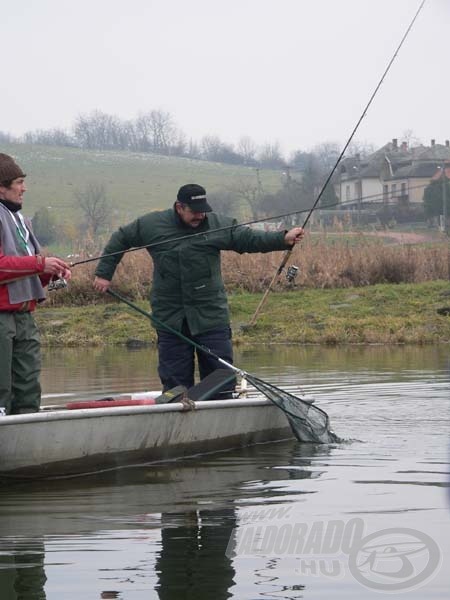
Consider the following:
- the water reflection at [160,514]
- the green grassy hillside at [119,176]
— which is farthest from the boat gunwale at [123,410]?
the green grassy hillside at [119,176]

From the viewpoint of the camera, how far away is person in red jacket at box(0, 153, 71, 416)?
8.70 metres

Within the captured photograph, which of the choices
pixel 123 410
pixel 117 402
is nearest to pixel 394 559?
pixel 123 410

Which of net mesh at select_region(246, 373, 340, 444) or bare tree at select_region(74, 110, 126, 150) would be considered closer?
net mesh at select_region(246, 373, 340, 444)

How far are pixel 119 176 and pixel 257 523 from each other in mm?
86757

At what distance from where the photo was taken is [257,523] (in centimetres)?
737

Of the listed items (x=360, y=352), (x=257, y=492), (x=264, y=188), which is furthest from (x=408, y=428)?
(x=264, y=188)

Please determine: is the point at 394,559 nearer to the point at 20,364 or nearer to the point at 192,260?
the point at 20,364

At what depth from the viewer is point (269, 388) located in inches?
405

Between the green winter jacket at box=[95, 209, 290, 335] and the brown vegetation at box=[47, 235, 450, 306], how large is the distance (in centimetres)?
1575

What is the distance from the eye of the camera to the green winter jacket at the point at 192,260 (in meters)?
10.3

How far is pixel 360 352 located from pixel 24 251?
35.9ft

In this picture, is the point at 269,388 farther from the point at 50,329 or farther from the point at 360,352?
the point at 50,329

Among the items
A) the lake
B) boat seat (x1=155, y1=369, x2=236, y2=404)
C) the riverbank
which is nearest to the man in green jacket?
boat seat (x1=155, y1=369, x2=236, y2=404)

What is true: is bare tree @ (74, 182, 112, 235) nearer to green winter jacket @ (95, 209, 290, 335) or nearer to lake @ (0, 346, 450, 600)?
green winter jacket @ (95, 209, 290, 335)
